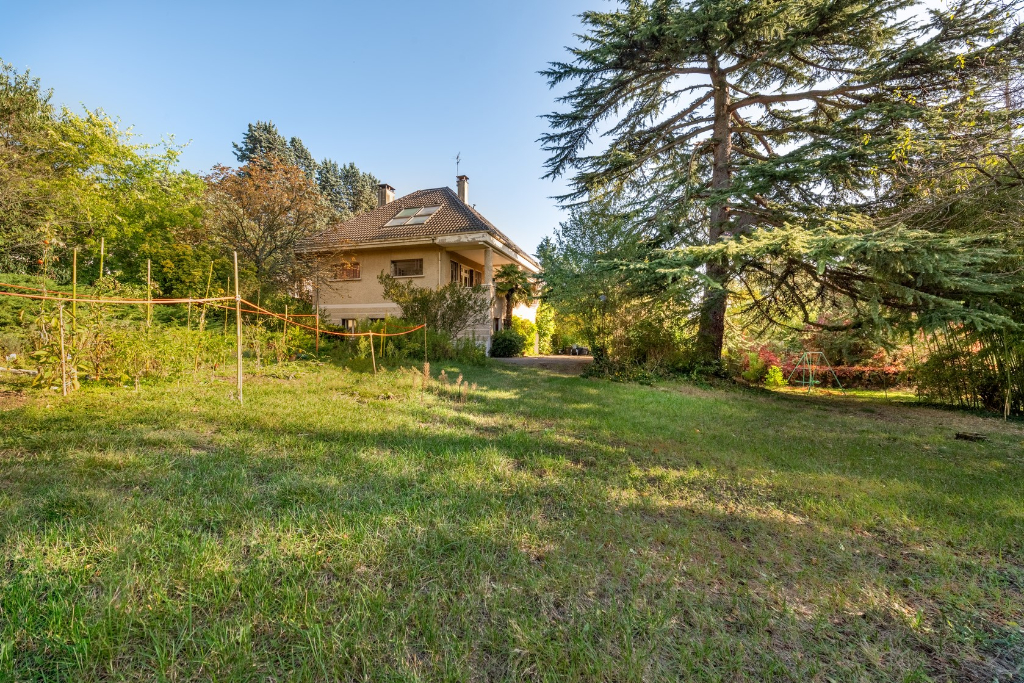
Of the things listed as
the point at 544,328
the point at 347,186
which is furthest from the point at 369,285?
the point at 347,186

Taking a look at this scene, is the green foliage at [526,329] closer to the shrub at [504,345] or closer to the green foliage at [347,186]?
the shrub at [504,345]

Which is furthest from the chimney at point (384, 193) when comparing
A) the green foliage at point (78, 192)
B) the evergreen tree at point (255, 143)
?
the evergreen tree at point (255, 143)

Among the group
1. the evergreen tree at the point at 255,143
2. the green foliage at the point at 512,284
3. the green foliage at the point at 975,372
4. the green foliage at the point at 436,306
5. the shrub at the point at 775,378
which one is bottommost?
the shrub at the point at 775,378

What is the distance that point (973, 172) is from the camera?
6590 mm

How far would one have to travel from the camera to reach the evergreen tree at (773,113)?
7898mm

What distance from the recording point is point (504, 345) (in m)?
18.4

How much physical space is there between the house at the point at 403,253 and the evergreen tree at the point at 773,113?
486 cm

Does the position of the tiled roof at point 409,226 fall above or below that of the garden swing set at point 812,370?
above

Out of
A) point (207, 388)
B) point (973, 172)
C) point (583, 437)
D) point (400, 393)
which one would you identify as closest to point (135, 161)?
point (207, 388)

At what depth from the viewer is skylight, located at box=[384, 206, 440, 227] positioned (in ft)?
60.6

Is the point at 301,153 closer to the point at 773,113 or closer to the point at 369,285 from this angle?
the point at 369,285

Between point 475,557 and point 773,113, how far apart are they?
1551 cm

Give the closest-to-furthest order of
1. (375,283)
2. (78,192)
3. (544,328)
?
(78,192) < (375,283) < (544,328)

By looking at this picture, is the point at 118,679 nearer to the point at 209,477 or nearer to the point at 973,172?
the point at 209,477
